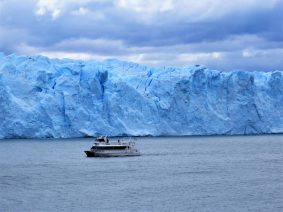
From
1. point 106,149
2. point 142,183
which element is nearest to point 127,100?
point 106,149

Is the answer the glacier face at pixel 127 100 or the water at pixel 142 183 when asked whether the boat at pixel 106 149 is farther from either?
the glacier face at pixel 127 100

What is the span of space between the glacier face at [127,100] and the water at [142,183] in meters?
9.70

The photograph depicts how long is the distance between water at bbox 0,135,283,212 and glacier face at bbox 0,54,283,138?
970cm

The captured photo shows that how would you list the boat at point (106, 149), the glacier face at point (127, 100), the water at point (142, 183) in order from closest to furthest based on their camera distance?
the water at point (142, 183) → the boat at point (106, 149) → the glacier face at point (127, 100)

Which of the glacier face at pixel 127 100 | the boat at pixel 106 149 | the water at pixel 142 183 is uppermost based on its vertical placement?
the glacier face at pixel 127 100

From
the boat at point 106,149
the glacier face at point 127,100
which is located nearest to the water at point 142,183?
the boat at point 106,149

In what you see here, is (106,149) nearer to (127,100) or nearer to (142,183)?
(127,100)

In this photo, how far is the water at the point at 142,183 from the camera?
2366 cm

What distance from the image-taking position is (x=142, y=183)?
30.0 m

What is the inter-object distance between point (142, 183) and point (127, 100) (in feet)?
95.7

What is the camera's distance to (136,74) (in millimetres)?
63719

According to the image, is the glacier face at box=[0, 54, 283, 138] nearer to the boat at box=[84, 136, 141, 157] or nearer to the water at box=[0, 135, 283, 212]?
the water at box=[0, 135, 283, 212]

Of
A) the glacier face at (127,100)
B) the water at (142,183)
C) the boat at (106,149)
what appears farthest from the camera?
the glacier face at (127,100)

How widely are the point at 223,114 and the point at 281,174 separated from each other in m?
30.6
